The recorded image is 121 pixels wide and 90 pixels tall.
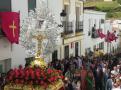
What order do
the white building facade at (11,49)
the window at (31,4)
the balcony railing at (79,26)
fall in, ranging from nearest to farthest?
the white building facade at (11,49)
the window at (31,4)
the balcony railing at (79,26)

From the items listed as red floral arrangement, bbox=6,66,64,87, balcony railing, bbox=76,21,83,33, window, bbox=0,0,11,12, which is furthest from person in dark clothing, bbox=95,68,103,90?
balcony railing, bbox=76,21,83,33

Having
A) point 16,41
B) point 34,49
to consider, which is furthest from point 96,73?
point 34,49

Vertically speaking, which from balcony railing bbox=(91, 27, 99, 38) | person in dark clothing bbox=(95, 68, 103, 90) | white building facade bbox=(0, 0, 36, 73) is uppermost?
white building facade bbox=(0, 0, 36, 73)

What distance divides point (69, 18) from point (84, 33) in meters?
5.84

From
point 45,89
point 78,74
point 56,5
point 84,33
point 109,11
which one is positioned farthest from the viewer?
point 109,11

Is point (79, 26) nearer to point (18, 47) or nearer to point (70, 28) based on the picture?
point (70, 28)

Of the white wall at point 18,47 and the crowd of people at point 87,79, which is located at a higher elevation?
the white wall at point 18,47

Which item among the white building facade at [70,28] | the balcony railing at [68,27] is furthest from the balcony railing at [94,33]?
the balcony railing at [68,27]

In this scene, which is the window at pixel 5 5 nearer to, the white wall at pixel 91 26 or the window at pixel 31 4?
the window at pixel 31 4

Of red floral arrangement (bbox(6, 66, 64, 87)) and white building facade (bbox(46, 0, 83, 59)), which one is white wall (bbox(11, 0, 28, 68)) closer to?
white building facade (bbox(46, 0, 83, 59))

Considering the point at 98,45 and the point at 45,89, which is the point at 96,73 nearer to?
the point at 45,89

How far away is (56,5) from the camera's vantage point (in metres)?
26.7

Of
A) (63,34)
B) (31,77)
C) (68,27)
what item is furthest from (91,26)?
(31,77)

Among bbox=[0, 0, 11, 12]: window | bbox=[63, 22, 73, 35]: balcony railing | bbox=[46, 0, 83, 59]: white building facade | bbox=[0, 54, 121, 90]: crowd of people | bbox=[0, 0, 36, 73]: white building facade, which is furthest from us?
bbox=[63, 22, 73, 35]: balcony railing
